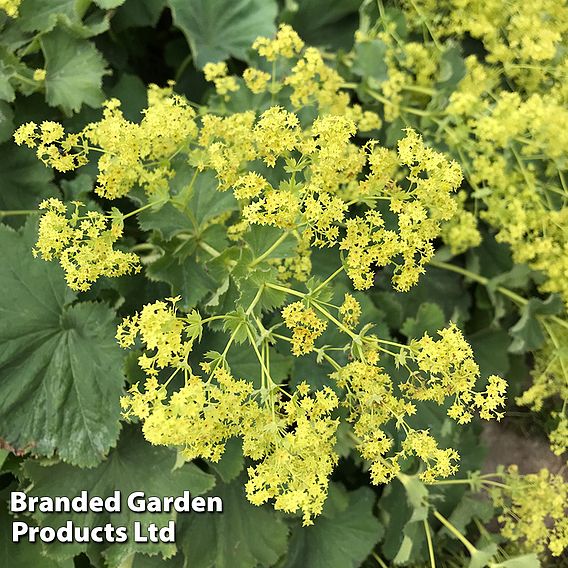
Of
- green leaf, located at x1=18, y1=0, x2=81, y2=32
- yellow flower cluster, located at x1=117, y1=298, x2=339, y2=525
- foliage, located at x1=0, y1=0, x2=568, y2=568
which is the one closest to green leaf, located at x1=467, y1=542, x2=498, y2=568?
foliage, located at x1=0, y1=0, x2=568, y2=568

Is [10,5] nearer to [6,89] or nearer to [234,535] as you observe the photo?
[6,89]

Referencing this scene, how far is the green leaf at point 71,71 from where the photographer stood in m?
1.45

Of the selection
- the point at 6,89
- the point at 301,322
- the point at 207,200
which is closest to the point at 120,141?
the point at 207,200

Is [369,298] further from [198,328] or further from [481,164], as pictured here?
[198,328]

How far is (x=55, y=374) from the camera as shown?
4.18 feet

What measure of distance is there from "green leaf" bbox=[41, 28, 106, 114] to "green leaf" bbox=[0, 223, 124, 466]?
37 centimetres

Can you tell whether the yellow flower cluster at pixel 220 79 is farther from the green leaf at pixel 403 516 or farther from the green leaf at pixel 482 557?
the green leaf at pixel 482 557

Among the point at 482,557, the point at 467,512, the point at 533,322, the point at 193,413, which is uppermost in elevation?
the point at 193,413

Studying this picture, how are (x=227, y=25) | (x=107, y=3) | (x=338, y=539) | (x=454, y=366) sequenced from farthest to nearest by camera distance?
1. (x=227, y=25)
2. (x=338, y=539)
3. (x=107, y=3)
4. (x=454, y=366)

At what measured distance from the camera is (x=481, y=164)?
151cm

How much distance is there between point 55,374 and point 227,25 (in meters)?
1.07

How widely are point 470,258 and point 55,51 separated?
125cm

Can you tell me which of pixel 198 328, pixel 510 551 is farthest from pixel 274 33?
pixel 510 551

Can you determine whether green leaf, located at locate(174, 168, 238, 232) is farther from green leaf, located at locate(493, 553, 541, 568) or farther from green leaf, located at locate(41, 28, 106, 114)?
green leaf, located at locate(493, 553, 541, 568)
